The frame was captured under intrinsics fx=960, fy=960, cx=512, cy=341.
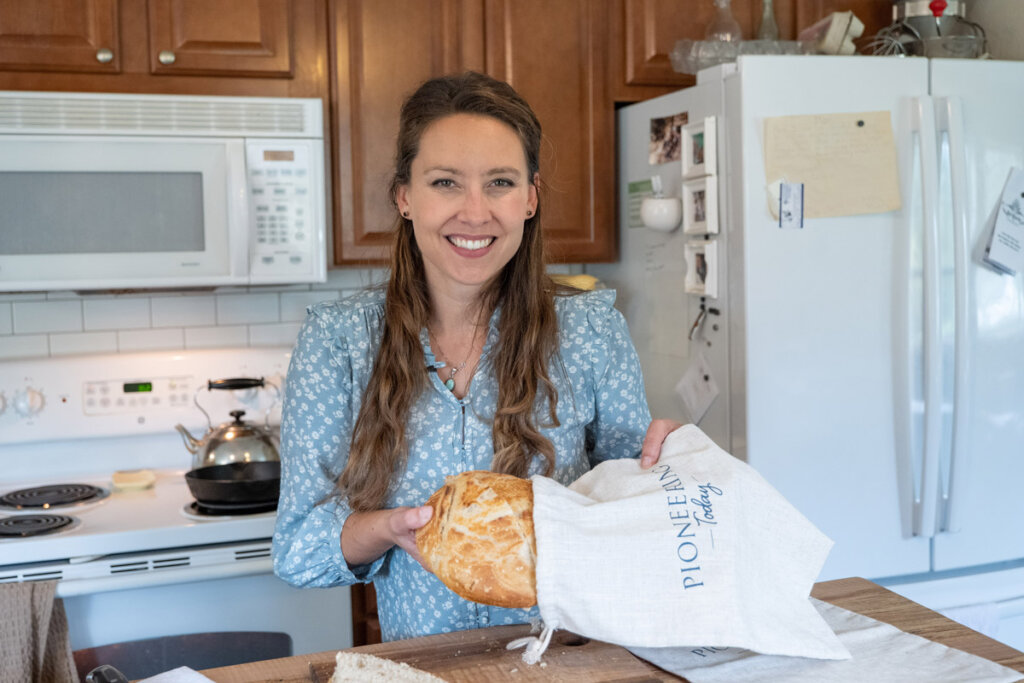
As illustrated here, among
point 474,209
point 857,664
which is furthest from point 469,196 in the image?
point 857,664

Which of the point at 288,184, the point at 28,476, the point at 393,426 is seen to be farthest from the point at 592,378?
the point at 28,476

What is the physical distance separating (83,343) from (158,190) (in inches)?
22.7

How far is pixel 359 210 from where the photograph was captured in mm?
2227

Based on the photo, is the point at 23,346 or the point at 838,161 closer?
the point at 838,161

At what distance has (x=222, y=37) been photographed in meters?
2.09

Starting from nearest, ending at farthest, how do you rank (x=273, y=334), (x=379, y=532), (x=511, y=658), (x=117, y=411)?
(x=511, y=658) < (x=379, y=532) < (x=117, y=411) < (x=273, y=334)

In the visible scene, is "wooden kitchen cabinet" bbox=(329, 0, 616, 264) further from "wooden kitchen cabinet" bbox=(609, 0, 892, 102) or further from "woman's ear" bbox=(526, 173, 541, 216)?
"woman's ear" bbox=(526, 173, 541, 216)

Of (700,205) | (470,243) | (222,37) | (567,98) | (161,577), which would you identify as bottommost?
(161,577)

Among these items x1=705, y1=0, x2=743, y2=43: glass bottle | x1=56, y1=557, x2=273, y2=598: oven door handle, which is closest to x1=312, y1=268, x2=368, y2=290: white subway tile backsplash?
x1=56, y1=557, x2=273, y2=598: oven door handle

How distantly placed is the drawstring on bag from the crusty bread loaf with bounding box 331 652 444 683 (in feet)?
0.31

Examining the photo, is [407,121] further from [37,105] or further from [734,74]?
[37,105]

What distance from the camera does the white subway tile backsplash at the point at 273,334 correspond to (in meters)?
2.50

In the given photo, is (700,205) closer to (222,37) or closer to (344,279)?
(344,279)

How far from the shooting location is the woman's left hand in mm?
1075
